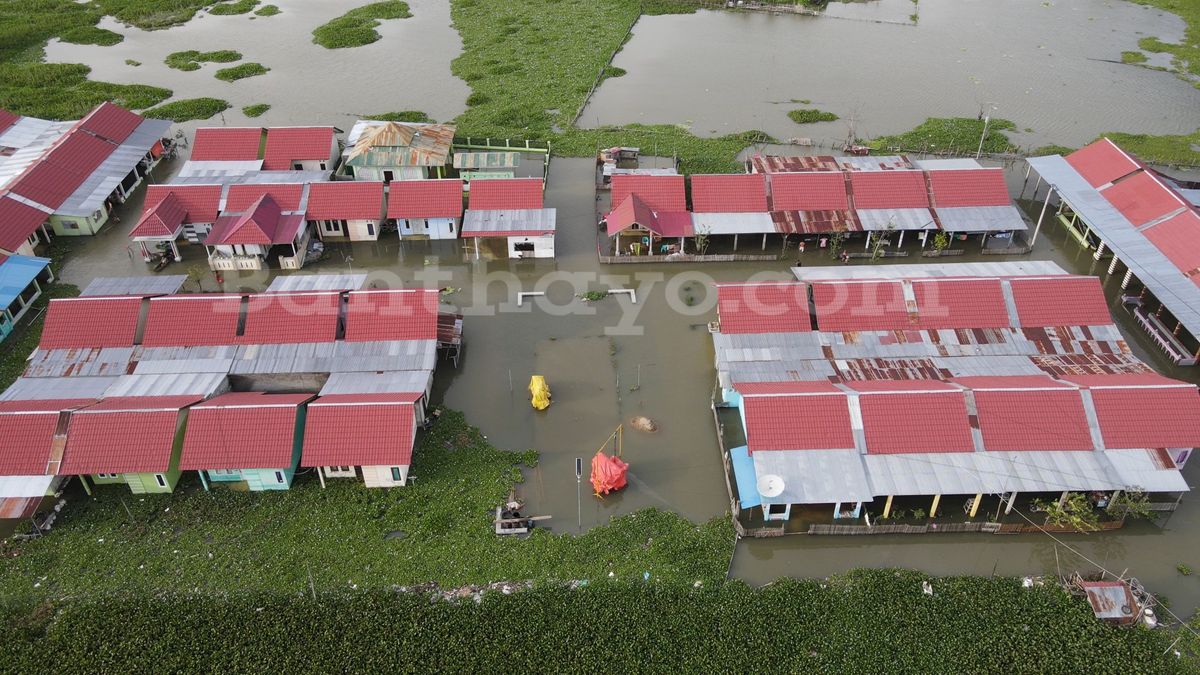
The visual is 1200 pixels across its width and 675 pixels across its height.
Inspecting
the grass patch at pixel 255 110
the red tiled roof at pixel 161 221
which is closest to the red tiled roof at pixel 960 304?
the red tiled roof at pixel 161 221

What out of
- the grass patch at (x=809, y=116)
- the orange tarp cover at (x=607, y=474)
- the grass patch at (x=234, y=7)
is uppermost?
the grass patch at (x=234, y=7)

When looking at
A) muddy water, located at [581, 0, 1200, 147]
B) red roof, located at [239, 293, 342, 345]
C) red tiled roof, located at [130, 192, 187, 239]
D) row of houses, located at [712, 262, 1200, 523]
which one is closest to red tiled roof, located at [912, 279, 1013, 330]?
row of houses, located at [712, 262, 1200, 523]

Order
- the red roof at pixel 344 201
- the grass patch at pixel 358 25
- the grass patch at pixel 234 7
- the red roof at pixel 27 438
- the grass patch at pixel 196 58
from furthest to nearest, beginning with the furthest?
the grass patch at pixel 234 7 → the grass patch at pixel 358 25 → the grass patch at pixel 196 58 → the red roof at pixel 344 201 → the red roof at pixel 27 438

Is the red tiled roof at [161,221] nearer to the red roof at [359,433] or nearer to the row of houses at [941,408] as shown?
the red roof at [359,433]

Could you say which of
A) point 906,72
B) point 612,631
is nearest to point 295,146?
point 612,631

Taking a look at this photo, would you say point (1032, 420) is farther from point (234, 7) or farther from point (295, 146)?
point (234, 7)

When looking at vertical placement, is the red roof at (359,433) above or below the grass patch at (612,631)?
above

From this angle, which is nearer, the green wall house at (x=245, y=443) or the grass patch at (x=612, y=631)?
the grass patch at (x=612, y=631)

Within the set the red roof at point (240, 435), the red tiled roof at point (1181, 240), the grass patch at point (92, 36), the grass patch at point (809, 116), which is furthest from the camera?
the grass patch at point (92, 36)
